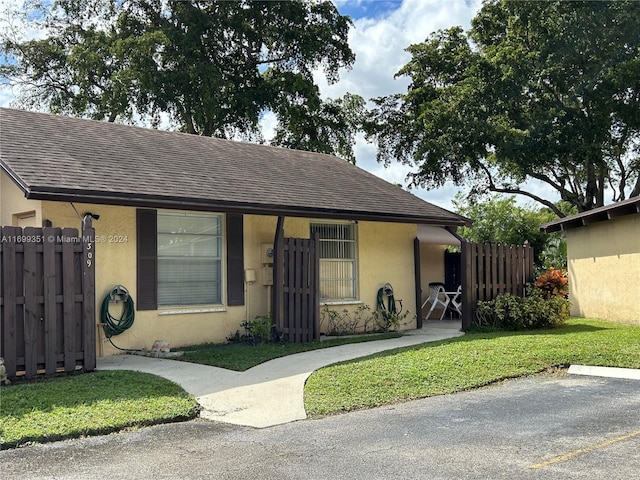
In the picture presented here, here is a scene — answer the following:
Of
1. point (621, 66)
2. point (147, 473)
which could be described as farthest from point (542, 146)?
point (147, 473)

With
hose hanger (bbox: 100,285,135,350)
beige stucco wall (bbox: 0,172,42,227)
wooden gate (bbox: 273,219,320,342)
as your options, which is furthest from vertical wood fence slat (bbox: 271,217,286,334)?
beige stucco wall (bbox: 0,172,42,227)

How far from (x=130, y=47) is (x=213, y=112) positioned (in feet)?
12.5

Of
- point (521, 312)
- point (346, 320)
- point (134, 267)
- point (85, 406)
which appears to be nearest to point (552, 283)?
point (521, 312)

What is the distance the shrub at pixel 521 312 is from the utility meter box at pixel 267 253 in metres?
4.88

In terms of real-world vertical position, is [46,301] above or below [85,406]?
above

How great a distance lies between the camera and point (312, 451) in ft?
18.8

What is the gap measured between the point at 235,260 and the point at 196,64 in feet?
49.3

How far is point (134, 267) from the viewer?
1123 centimetres

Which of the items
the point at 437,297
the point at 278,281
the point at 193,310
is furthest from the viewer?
the point at 437,297

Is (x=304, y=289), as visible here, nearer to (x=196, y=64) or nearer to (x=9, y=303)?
(x=9, y=303)

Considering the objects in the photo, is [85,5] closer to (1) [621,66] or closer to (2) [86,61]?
(2) [86,61]

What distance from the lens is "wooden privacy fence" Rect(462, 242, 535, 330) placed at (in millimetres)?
14695

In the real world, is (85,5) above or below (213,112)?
above

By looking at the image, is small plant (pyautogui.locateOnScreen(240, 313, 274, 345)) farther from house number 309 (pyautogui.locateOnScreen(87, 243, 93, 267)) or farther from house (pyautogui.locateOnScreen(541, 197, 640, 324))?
house (pyautogui.locateOnScreen(541, 197, 640, 324))
